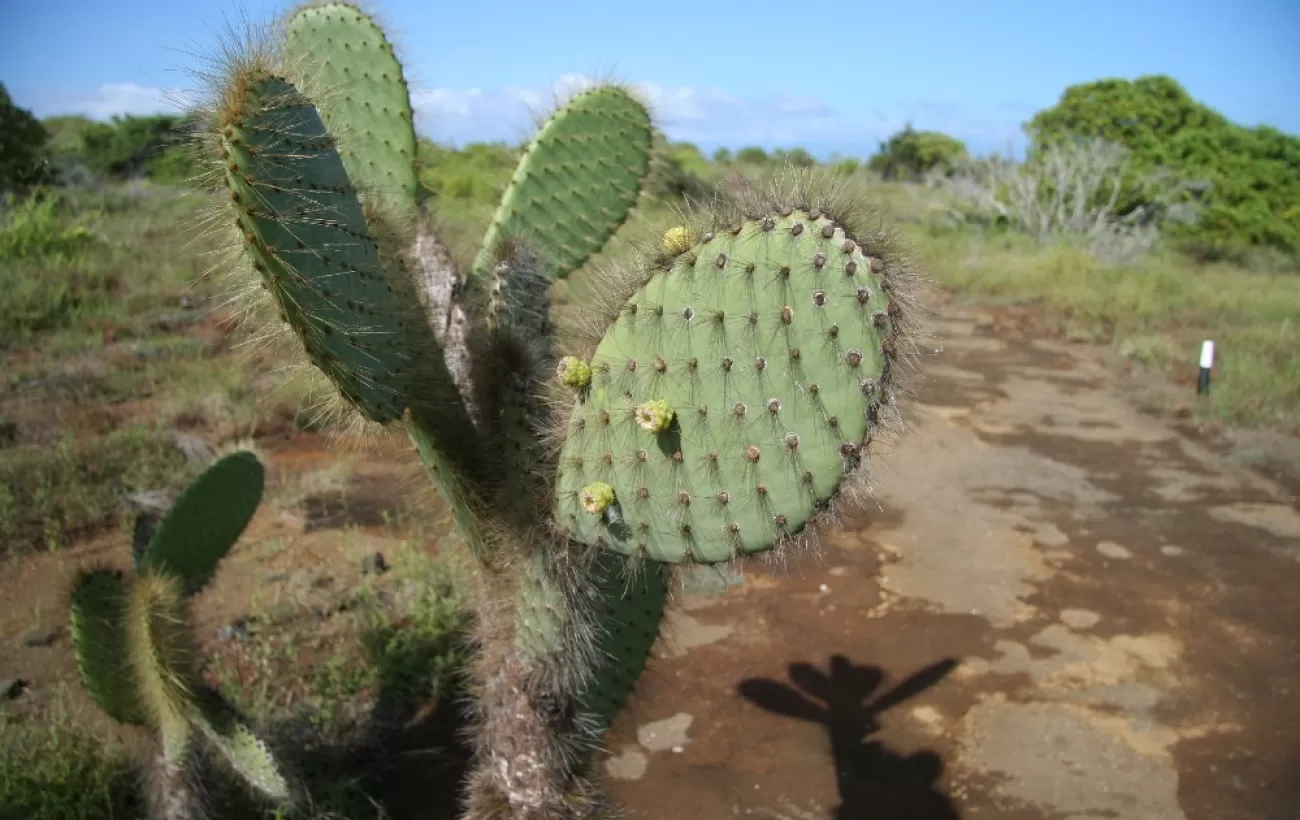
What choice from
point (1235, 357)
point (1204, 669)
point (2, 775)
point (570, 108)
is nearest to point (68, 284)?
point (2, 775)

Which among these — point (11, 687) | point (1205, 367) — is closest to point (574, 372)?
point (11, 687)

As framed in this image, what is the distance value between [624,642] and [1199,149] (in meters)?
17.2

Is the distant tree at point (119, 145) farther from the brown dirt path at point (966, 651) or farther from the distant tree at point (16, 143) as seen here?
the brown dirt path at point (966, 651)

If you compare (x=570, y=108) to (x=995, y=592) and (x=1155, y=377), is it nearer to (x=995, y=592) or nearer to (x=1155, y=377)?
(x=995, y=592)

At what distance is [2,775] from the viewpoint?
2309 millimetres

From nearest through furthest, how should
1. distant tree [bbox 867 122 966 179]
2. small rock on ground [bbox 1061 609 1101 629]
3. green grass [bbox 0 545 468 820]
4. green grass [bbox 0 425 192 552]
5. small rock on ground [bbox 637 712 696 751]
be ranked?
green grass [bbox 0 545 468 820], small rock on ground [bbox 637 712 696 751], small rock on ground [bbox 1061 609 1101 629], green grass [bbox 0 425 192 552], distant tree [bbox 867 122 966 179]

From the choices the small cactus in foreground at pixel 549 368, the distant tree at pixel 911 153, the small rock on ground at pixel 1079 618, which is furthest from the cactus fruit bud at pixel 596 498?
the distant tree at pixel 911 153

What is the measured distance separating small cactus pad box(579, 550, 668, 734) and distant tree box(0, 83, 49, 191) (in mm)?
8875

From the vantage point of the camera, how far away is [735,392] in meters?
1.48

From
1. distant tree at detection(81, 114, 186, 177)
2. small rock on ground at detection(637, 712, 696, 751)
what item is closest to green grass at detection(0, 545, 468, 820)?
small rock on ground at detection(637, 712, 696, 751)

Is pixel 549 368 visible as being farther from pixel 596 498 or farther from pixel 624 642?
pixel 624 642

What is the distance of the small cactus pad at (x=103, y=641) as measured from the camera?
2.13 m

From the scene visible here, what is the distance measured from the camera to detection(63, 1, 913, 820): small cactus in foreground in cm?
136

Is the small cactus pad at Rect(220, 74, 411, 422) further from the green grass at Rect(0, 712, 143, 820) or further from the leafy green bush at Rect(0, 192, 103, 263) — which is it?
the leafy green bush at Rect(0, 192, 103, 263)
